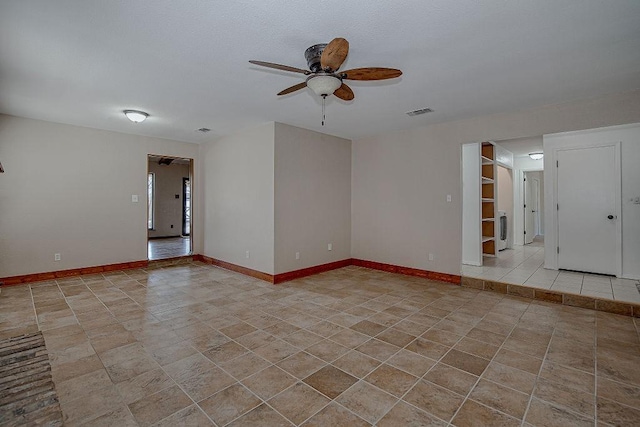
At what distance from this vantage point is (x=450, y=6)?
78.4 inches

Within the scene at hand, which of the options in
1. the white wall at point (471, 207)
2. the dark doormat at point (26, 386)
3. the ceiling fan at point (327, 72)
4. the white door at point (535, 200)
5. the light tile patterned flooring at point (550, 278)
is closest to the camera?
the dark doormat at point (26, 386)

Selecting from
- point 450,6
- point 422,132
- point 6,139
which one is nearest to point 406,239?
point 422,132

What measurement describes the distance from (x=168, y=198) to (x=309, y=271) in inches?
276

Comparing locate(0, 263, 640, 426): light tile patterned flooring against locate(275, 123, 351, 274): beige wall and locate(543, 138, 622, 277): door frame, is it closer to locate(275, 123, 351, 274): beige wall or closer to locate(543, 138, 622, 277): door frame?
locate(275, 123, 351, 274): beige wall

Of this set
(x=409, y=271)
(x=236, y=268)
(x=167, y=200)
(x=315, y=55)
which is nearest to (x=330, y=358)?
(x=315, y=55)

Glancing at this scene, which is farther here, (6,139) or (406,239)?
(406,239)

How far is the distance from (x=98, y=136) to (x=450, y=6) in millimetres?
5885

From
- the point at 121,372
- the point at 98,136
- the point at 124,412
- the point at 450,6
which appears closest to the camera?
the point at 124,412

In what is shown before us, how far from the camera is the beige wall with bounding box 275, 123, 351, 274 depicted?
16.0 ft

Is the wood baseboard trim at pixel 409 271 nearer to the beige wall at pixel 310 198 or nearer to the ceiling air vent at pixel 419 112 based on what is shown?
the beige wall at pixel 310 198

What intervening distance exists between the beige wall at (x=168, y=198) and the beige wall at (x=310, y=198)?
673 cm

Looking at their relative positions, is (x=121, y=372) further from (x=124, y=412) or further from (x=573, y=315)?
(x=573, y=315)

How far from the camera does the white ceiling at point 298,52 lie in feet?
6.72

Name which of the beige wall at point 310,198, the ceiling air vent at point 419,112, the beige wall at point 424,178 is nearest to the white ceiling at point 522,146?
the beige wall at point 424,178
